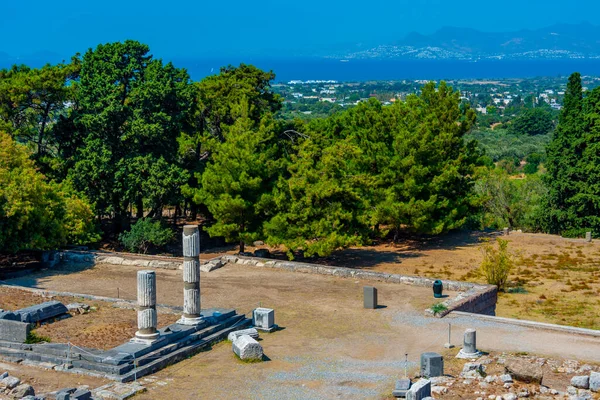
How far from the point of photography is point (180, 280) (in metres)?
34.0

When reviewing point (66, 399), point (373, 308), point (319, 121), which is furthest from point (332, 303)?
point (319, 121)

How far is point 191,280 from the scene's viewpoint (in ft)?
84.8

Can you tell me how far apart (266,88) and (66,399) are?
3357 centimetres

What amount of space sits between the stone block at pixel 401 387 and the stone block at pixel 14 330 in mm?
11129

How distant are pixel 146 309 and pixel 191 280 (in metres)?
2.31

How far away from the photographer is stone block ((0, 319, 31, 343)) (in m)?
24.1

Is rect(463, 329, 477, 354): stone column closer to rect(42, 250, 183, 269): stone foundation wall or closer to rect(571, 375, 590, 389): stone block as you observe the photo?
rect(571, 375, 590, 389): stone block

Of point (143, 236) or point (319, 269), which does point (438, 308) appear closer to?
point (319, 269)

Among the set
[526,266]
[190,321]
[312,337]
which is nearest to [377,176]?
[526,266]

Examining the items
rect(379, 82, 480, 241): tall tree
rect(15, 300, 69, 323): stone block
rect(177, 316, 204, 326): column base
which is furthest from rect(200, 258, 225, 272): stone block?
rect(379, 82, 480, 241): tall tree

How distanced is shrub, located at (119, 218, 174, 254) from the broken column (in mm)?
22239

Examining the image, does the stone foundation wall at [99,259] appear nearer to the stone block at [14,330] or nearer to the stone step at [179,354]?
the stone step at [179,354]

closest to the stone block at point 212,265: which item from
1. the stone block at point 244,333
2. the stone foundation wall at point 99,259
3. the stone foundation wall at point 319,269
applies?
the stone foundation wall at point 319,269

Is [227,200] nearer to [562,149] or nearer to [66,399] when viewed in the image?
[66,399]
